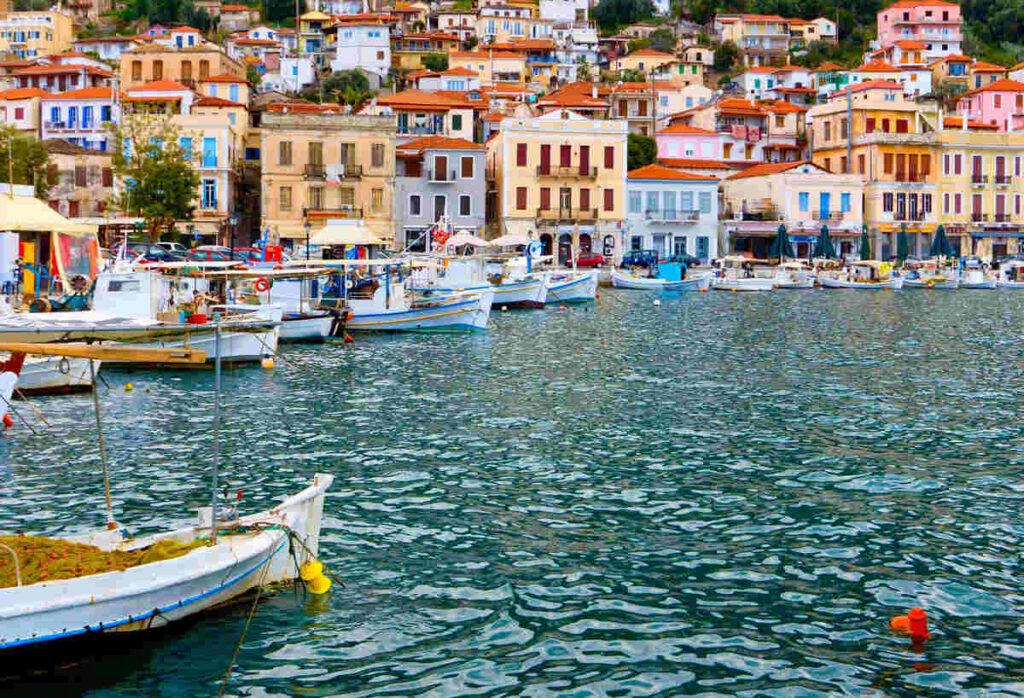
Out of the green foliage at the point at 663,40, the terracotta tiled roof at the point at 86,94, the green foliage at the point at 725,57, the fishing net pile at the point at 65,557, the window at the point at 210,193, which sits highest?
the green foliage at the point at 663,40

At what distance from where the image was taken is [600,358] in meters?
31.4

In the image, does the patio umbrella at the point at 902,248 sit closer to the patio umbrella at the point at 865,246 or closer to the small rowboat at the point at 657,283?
the patio umbrella at the point at 865,246

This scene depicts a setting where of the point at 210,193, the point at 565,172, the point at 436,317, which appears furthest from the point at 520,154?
the point at 436,317

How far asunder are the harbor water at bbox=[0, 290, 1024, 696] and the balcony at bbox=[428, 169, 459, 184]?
45.5 meters

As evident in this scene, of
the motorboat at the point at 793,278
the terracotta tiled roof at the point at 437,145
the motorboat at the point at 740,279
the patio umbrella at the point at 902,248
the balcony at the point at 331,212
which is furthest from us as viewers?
the patio umbrella at the point at 902,248

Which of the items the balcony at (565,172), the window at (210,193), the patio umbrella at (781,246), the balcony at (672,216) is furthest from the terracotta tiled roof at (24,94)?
the patio umbrella at (781,246)

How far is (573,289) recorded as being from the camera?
2170 inches

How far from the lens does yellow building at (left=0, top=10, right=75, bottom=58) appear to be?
122562 mm

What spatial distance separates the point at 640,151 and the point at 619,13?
199 ft

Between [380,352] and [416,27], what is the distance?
105 metres

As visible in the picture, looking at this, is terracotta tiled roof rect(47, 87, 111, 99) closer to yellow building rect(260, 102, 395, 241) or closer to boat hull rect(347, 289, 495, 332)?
yellow building rect(260, 102, 395, 241)

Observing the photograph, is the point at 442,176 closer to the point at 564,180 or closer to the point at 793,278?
the point at 564,180

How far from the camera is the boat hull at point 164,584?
929cm

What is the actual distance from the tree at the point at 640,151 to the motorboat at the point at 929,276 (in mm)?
21940
